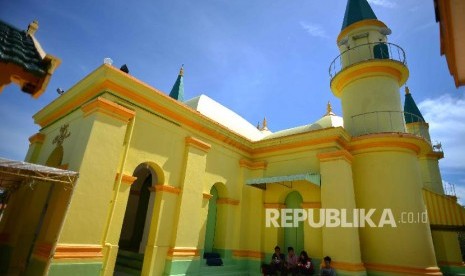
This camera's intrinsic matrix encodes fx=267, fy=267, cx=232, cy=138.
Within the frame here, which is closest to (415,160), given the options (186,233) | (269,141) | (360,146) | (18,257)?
(360,146)

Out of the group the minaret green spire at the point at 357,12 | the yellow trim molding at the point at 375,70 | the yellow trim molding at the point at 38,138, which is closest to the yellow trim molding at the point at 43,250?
the yellow trim molding at the point at 38,138

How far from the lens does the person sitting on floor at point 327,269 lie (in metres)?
8.60

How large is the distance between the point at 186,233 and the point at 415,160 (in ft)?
30.2

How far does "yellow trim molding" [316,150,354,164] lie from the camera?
32.9 ft

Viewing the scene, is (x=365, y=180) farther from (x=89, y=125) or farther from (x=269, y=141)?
(x=89, y=125)

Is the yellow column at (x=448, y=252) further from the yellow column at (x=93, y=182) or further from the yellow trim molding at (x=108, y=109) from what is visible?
the yellow trim molding at (x=108, y=109)

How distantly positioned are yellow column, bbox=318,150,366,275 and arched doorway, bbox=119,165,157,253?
7247mm

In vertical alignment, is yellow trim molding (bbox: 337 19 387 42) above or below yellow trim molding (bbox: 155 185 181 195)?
above

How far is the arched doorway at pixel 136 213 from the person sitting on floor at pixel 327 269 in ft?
24.1

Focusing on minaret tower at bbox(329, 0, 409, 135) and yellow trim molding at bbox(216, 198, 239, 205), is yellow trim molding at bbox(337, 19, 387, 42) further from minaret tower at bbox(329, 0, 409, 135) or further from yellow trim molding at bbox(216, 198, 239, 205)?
yellow trim molding at bbox(216, 198, 239, 205)

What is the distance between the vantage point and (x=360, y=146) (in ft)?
35.4

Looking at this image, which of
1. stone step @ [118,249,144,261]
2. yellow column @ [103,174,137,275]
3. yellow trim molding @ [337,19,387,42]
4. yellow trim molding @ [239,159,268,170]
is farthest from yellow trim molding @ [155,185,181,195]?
yellow trim molding @ [337,19,387,42]

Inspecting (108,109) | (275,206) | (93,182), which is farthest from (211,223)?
(108,109)

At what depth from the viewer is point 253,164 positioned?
41.2 feet
